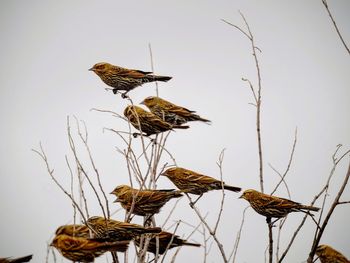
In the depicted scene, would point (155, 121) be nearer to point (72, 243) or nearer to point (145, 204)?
point (145, 204)

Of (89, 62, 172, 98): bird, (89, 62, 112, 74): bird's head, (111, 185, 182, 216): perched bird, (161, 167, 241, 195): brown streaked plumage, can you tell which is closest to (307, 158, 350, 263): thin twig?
(111, 185, 182, 216): perched bird

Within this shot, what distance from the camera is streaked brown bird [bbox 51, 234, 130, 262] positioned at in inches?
137

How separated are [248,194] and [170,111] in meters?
2.40

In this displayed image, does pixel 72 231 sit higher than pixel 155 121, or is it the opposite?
pixel 155 121

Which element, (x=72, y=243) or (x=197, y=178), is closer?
(x=72, y=243)

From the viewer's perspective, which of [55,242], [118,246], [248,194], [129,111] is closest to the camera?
[118,246]

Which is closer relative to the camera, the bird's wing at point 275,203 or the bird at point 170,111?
Result: the bird's wing at point 275,203

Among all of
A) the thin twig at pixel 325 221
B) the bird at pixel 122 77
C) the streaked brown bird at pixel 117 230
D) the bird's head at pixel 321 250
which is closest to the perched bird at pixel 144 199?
the streaked brown bird at pixel 117 230

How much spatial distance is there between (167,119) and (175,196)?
223cm

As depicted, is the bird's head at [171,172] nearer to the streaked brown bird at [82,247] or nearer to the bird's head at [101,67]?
the bird's head at [101,67]

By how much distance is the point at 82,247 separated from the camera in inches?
151

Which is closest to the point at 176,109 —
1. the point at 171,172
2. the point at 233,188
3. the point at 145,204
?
the point at 171,172

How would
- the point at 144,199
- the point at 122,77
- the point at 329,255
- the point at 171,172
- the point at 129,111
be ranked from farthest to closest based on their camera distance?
1. the point at 329,255
2. the point at 122,77
3. the point at 171,172
4. the point at 129,111
5. the point at 144,199

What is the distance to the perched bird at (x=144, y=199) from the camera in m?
4.67
